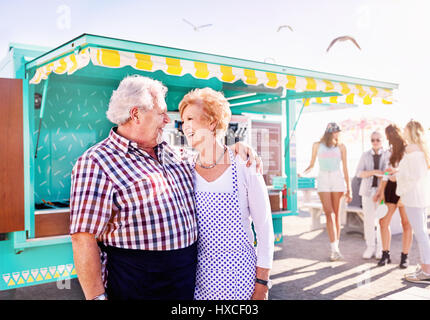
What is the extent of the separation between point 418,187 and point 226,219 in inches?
127

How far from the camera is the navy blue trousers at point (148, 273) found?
1592 mm

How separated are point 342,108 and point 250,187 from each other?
7216mm

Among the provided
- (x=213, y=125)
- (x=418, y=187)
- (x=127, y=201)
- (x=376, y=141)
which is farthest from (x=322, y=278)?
(x=127, y=201)

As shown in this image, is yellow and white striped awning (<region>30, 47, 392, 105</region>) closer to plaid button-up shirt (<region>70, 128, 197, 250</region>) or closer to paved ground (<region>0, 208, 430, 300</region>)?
plaid button-up shirt (<region>70, 128, 197, 250</region>)

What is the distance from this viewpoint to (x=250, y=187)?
176 cm

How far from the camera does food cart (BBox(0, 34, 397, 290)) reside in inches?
125

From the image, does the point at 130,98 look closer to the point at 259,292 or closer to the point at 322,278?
the point at 259,292

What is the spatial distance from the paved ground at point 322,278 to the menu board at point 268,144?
124 centimetres

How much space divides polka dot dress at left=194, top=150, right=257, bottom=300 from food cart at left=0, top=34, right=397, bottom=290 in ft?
5.45

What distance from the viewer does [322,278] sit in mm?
4586

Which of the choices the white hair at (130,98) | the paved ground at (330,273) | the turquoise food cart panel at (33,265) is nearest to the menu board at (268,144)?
the paved ground at (330,273)

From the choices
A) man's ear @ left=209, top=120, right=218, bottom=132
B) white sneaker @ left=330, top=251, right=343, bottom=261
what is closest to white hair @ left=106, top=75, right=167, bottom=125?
man's ear @ left=209, top=120, right=218, bottom=132
